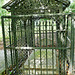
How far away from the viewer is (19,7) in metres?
4.22

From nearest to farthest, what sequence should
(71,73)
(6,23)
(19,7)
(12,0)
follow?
(71,73) < (6,23) < (12,0) < (19,7)

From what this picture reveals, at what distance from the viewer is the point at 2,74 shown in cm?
377

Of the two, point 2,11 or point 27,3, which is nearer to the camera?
point 27,3

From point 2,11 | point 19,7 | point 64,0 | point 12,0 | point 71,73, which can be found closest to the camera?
point 71,73

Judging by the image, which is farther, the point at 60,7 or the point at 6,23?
the point at 60,7

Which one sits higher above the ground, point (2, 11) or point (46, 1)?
point (2, 11)

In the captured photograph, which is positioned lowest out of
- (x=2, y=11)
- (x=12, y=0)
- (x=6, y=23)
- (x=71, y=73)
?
(x=71, y=73)

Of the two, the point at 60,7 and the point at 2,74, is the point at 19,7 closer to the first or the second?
the point at 60,7

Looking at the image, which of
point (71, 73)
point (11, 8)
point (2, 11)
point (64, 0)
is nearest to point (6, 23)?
point (11, 8)

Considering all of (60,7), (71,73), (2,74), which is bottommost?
(2,74)

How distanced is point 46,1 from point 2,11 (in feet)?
29.0

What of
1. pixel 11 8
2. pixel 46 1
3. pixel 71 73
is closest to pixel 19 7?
pixel 11 8

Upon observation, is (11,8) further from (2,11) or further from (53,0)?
(2,11)

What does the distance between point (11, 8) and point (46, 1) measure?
147 cm
